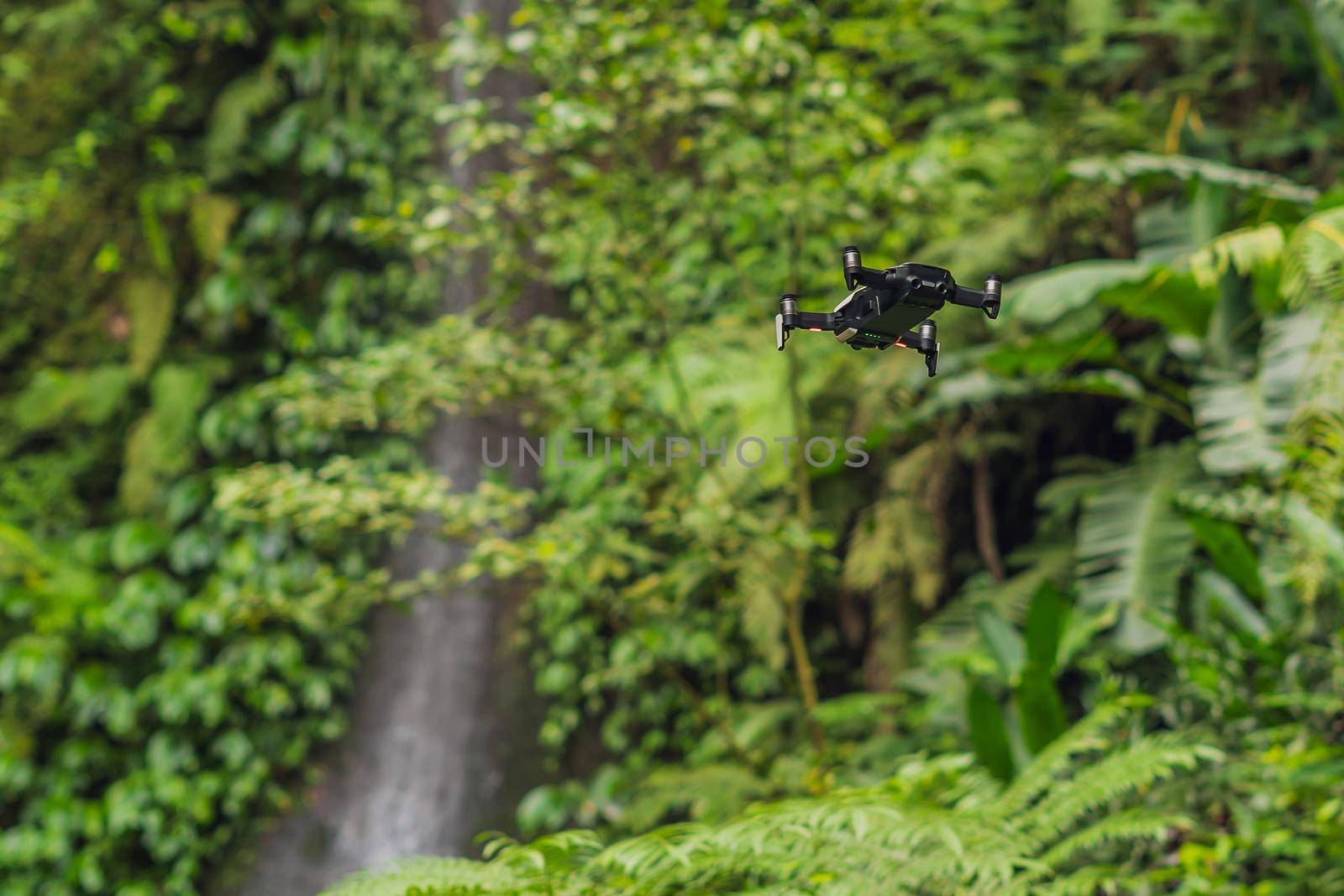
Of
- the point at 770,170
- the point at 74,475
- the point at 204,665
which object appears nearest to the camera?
the point at 770,170

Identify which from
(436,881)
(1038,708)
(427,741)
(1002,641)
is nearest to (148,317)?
(427,741)

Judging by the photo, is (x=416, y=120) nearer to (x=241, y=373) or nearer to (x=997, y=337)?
(x=241, y=373)

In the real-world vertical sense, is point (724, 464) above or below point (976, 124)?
below

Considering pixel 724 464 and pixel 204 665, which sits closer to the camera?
pixel 724 464

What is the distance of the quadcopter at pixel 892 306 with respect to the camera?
51 centimetres

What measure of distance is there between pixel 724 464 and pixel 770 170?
959 millimetres

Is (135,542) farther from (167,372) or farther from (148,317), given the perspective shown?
(148,317)

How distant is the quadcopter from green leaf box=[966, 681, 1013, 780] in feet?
6.75

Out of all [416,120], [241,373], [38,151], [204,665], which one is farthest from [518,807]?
[38,151]

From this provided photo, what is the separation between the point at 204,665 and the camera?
395cm

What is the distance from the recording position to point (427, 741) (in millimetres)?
3852

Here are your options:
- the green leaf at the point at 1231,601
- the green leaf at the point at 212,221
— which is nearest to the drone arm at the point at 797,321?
the green leaf at the point at 1231,601

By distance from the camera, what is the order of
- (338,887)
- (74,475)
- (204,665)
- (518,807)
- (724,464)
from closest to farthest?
(338,887) < (724,464) < (518,807) < (204,665) < (74,475)

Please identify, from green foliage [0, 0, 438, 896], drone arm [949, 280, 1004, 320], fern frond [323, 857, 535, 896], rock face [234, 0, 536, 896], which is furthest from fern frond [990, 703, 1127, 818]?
green foliage [0, 0, 438, 896]
